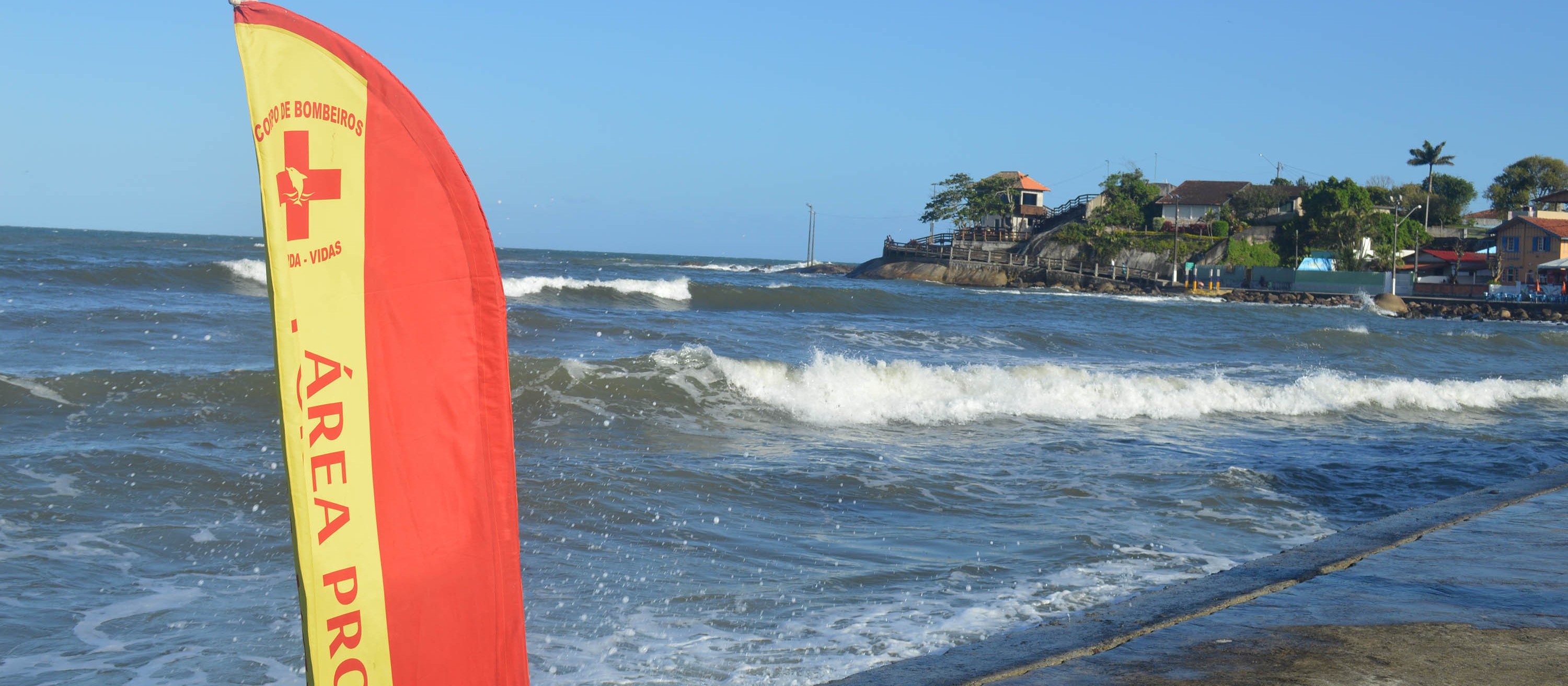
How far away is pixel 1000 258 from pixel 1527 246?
29.0 metres

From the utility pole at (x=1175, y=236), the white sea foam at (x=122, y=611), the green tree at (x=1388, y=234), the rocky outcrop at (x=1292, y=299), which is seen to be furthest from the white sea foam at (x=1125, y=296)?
the white sea foam at (x=122, y=611)

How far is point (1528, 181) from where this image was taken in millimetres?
81875

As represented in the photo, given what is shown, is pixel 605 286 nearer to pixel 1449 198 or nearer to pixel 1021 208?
pixel 1021 208

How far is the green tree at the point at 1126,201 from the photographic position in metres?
69.2

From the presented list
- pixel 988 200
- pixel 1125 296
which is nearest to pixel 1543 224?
pixel 1125 296

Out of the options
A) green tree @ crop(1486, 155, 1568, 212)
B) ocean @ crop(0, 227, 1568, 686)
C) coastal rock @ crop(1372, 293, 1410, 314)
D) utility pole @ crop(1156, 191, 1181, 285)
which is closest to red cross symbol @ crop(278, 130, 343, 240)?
ocean @ crop(0, 227, 1568, 686)

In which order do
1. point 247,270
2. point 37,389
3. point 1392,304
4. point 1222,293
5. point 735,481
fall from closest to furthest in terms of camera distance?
point 735,481
point 37,389
point 247,270
point 1392,304
point 1222,293

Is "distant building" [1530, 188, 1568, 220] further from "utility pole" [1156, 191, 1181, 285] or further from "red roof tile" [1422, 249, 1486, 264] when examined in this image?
"utility pole" [1156, 191, 1181, 285]

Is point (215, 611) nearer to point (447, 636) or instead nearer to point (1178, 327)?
point (447, 636)

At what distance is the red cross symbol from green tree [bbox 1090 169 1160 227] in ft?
231

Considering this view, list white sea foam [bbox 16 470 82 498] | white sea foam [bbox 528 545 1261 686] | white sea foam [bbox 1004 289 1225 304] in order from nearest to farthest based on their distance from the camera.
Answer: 1. white sea foam [bbox 528 545 1261 686]
2. white sea foam [bbox 16 470 82 498]
3. white sea foam [bbox 1004 289 1225 304]

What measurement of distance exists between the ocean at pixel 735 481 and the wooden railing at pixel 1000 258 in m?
43.7

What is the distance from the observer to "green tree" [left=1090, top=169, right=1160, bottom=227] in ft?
227

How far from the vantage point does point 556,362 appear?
12.9m
